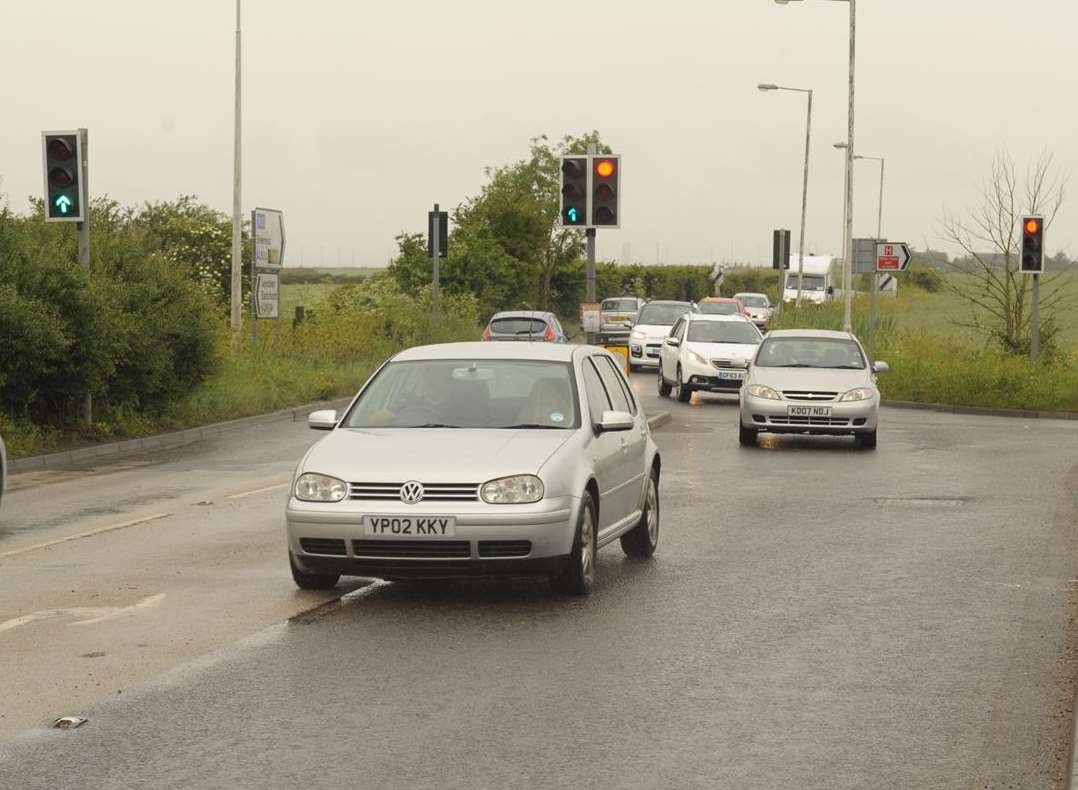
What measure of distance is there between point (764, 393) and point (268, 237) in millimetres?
13307

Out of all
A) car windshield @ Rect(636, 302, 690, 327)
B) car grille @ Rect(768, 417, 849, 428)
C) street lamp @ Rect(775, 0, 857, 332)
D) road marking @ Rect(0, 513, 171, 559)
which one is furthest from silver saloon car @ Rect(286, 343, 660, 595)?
car windshield @ Rect(636, 302, 690, 327)

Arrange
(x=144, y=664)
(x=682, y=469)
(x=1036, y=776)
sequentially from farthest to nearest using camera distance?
(x=682, y=469) → (x=144, y=664) → (x=1036, y=776)

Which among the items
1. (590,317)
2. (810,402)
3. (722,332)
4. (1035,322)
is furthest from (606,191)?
(1035,322)

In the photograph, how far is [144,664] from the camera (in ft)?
25.6

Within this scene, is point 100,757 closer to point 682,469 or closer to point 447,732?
point 447,732

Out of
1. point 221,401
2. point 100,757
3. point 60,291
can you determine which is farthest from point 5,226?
point 100,757

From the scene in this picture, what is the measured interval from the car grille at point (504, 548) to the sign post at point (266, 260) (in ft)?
73.9

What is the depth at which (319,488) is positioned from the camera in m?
9.50

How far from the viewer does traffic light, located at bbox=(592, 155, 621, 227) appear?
22875 millimetres

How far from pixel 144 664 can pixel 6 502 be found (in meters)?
8.41

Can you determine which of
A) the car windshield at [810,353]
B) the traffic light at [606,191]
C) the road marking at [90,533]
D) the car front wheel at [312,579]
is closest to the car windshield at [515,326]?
the car windshield at [810,353]

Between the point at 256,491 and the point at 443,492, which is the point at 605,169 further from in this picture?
the point at 443,492

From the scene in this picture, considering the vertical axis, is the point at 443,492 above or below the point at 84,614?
above

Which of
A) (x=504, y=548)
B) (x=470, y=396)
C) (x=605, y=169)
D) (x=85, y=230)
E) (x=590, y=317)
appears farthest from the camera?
(x=590, y=317)
